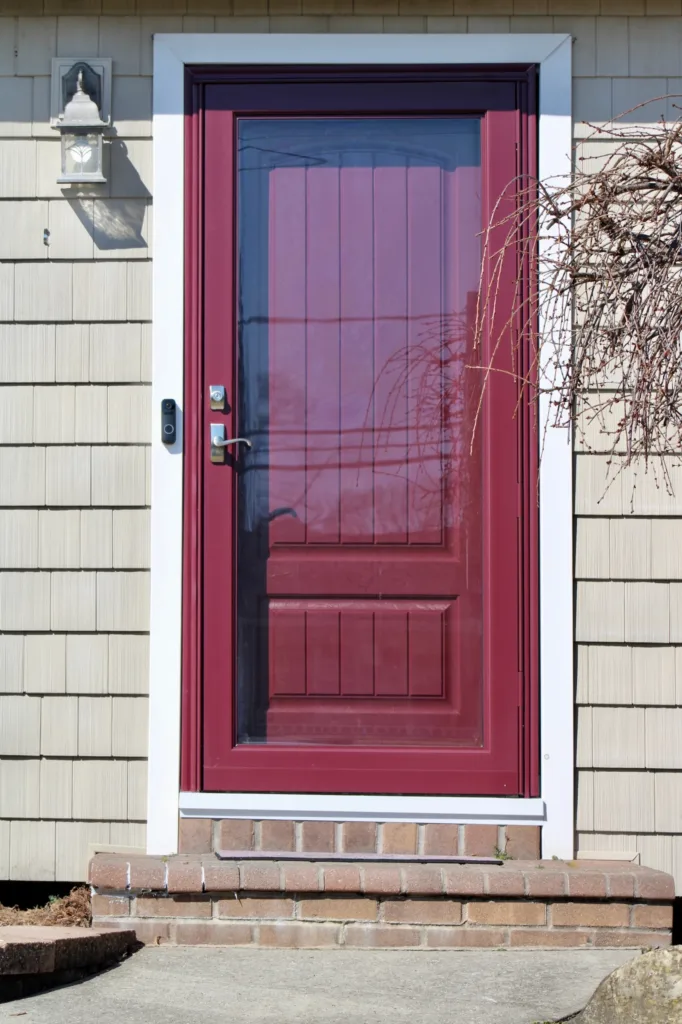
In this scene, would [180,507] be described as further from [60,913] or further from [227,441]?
[60,913]

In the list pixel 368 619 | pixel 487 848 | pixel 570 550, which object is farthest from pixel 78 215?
pixel 487 848

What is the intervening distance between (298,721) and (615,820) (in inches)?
40.4

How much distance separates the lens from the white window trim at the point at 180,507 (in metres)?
3.29

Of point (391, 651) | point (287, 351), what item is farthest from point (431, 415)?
point (391, 651)

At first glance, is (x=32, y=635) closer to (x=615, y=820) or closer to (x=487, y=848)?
(x=487, y=848)

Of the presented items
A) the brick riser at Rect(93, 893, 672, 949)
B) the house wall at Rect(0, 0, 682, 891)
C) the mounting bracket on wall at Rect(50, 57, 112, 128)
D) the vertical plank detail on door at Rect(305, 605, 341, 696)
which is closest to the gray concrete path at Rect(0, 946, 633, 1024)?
the brick riser at Rect(93, 893, 672, 949)

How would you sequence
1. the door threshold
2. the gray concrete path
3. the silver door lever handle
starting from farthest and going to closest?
the silver door lever handle, the door threshold, the gray concrete path

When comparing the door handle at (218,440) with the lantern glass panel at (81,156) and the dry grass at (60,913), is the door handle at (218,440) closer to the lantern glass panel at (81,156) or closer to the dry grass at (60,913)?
the lantern glass panel at (81,156)

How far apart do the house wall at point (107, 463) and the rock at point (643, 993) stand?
3.33 feet

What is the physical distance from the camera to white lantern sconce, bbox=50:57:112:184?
3.39m

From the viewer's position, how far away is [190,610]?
337cm

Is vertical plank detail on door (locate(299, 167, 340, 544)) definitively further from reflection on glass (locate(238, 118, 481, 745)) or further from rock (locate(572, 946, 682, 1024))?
rock (locate(572, 946, 682, 1024))

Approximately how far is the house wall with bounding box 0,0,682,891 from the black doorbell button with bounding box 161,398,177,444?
8 centimetres

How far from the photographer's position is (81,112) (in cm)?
338
